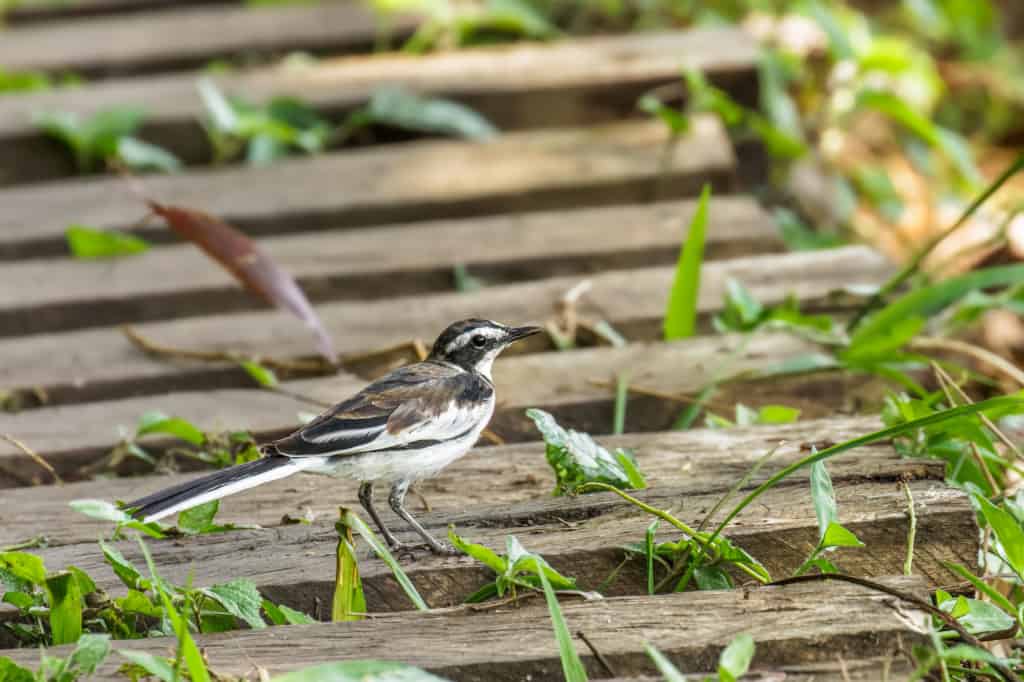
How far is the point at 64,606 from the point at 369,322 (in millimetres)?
1817

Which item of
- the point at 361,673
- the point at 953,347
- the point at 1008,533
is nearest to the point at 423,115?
the point at 953,347

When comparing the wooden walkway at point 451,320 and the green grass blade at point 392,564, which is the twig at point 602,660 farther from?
the green grass blade at point 392,564

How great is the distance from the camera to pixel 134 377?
4109 millimetres

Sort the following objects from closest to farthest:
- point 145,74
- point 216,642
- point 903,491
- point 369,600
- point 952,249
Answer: point 216,642 → point 369,600 → point 903,491 → point 145,74 → point 952,249

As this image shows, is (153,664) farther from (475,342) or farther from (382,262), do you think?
(382,262)

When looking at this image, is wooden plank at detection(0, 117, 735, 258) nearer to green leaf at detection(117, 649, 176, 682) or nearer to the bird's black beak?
the bird's black beak

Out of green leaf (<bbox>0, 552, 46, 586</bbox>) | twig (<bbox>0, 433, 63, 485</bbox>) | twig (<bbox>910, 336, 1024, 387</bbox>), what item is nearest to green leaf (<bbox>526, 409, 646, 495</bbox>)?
green leaf (<bbox>0, 552, 46, 586</bbox>)

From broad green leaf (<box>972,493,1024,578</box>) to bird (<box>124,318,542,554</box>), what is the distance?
1.10 metres

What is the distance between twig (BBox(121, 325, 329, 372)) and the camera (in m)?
4.17

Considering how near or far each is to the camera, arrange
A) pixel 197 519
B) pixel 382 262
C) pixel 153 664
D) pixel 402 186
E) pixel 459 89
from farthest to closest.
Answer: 1. pixel 459 89
2. pixel 402 186
3. pixel 382 262
4. pixel 197 519
5. pixel 153 664

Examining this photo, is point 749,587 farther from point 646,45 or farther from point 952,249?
point 952,249

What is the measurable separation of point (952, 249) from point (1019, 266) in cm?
351

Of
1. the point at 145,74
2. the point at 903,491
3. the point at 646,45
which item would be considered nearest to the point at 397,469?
the point at 903,491

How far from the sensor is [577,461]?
313 cm
